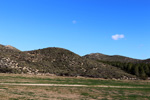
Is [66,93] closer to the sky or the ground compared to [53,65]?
closer to the ground

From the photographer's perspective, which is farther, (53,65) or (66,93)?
(53,65)

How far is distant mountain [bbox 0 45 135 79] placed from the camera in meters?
63.7

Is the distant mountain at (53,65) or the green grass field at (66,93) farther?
the distant mountain at (53,65)

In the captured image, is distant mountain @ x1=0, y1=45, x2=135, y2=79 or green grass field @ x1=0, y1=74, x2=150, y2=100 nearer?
green grass field @ x1=0, y1=74, x2=150, y2=100

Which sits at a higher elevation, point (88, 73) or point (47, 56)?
point (47, 56)

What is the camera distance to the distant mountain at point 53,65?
63688 millimetres

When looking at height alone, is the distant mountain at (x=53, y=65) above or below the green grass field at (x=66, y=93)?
above

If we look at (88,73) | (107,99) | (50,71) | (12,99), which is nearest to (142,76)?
Result: (88,73)

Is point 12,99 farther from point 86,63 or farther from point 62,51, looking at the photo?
point 62,51

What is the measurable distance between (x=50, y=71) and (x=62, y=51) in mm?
29651

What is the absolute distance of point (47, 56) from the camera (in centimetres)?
8756

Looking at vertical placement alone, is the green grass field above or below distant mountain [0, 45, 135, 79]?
below

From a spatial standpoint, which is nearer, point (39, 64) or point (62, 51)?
point (39, 64)

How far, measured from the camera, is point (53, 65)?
257 ft
